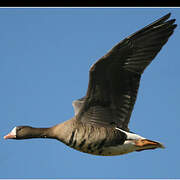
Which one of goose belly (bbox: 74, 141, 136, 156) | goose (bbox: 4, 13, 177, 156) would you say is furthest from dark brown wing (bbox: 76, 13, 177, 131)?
goose belly (bbox: 74, 141, 136, 156)

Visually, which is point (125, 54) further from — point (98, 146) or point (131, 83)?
point (98, 146)

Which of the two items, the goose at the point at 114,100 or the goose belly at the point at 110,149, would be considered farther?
the goose belly at the point at 110,149

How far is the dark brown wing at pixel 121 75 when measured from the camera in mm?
8641

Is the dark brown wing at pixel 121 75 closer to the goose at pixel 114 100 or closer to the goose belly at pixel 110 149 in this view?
the goose at pixel 114 100

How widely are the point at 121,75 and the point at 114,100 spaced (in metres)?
0.60

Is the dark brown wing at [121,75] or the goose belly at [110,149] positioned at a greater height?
the dark brown wing at [121,75]

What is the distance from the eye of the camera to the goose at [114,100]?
28.4ft

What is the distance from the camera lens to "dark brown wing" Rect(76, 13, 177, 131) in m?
8.64

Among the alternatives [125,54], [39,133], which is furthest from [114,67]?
[39,133]

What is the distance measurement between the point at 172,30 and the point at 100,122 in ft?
8.19

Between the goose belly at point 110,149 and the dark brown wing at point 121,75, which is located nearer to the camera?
the dark brown wing at point 121,75

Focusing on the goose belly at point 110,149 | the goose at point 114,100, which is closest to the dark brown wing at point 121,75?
the goose at point 114,100

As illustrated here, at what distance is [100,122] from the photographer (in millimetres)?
9148

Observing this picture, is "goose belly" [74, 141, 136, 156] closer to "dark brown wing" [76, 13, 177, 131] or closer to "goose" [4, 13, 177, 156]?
"goose" [4, 13, 177, 156]
